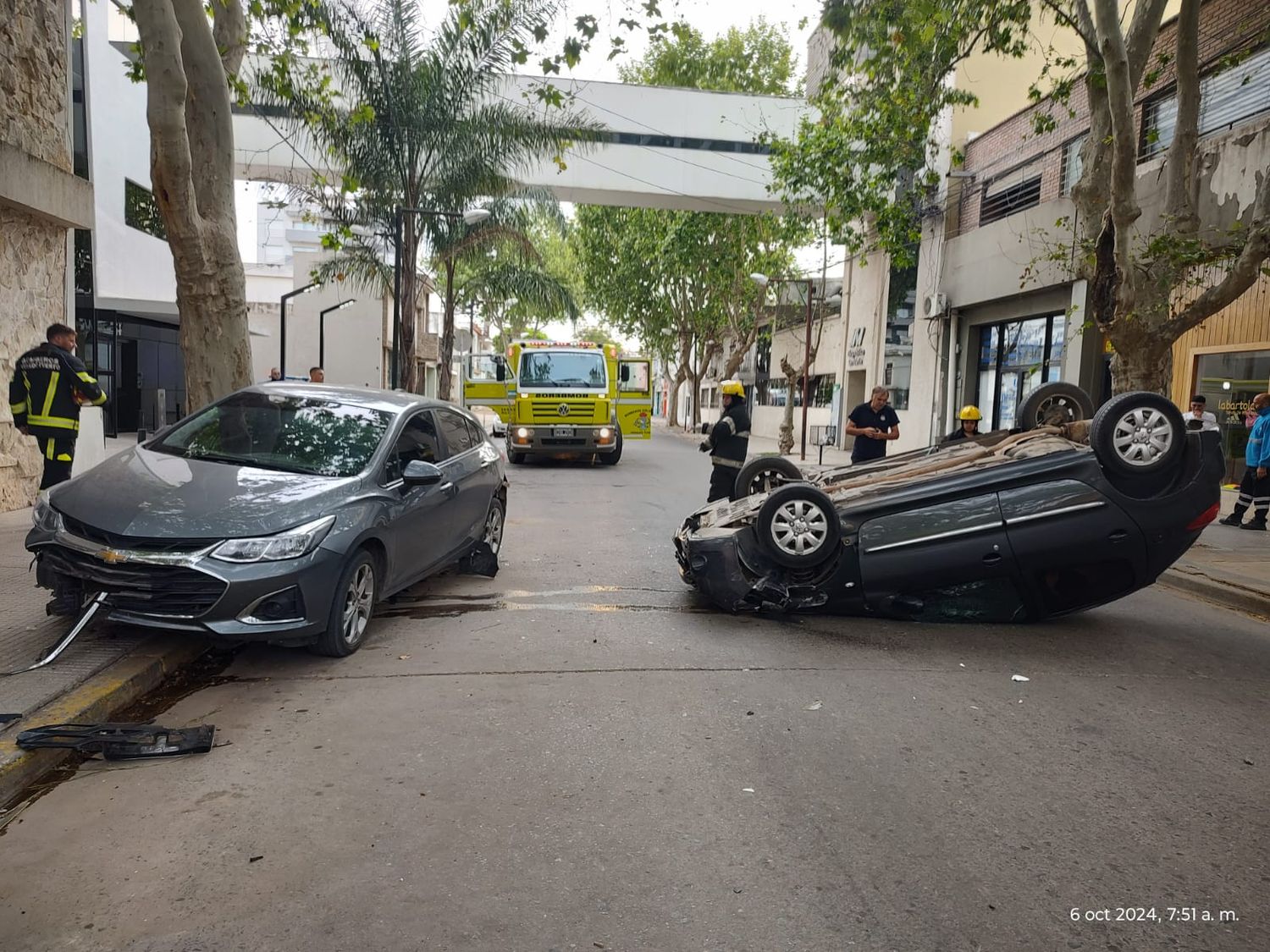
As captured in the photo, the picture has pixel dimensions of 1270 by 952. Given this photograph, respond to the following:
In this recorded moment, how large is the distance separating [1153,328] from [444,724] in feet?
30.4

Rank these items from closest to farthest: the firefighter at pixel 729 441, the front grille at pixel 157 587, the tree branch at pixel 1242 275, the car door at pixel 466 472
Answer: the front grille at pixel 157 587
the car door at pixel 466 472
the firefighter at pixel 729 441
the tree branch at pixel 1242 275

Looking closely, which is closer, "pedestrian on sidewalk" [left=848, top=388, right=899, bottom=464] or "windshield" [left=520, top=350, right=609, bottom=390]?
"pedestrian on sidewalk" [left=848, top=388, right=899, bottom=464]

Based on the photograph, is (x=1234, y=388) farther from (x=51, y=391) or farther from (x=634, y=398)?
(x=51, y=391)

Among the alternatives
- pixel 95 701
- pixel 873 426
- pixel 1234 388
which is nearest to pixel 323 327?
pixel 873 426

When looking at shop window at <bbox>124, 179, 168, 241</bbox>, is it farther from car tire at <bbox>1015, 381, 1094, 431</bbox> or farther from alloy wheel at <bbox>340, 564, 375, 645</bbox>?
car tire at <bbox>1015, 381, 1094, 431</bbox>

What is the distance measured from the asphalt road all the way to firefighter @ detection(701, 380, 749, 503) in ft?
11.6

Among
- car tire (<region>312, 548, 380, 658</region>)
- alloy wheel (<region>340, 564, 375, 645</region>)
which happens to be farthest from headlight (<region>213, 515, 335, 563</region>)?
alloy wheel (<region>340, 564, 375, 645</region>)

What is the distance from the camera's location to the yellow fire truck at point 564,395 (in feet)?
64.5

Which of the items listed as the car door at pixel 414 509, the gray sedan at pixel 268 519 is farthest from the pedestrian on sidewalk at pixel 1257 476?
the car door at pixel 414 509

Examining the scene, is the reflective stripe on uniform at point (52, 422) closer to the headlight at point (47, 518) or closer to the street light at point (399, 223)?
the headlight at point (47, 518)

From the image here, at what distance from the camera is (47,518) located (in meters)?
5.22

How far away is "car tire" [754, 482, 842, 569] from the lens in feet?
20.5

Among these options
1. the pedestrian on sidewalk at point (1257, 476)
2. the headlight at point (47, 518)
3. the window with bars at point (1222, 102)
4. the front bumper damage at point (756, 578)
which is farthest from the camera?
the window with bars at point (1222, 102)

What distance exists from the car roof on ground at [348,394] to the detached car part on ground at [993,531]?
2.31 metres
